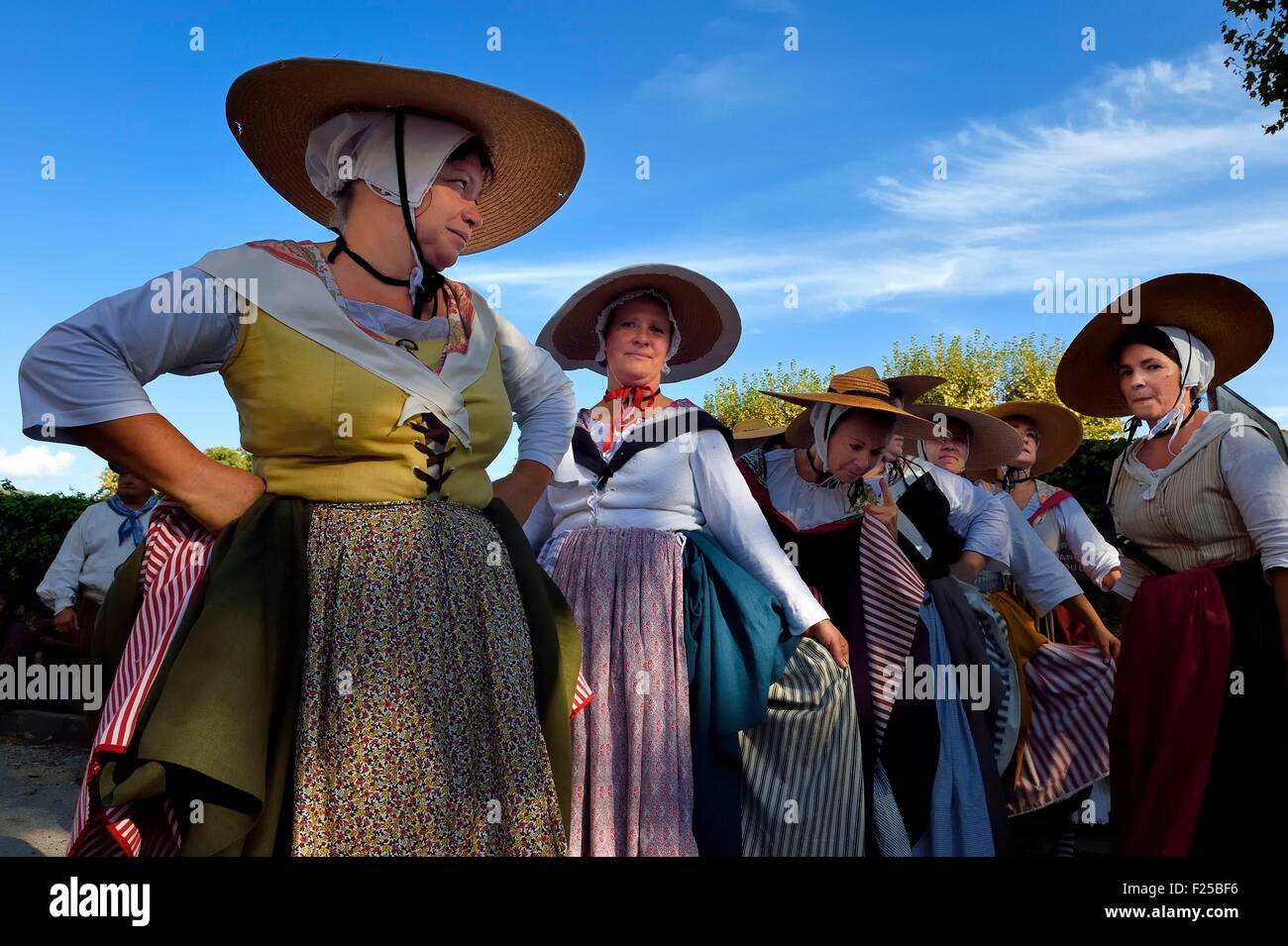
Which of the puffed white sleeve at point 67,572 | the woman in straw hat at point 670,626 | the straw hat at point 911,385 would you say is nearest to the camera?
the woman in straw hat at point 670,626

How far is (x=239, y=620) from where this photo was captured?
180 centimetres

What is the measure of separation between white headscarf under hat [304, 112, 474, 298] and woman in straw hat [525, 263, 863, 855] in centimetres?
145

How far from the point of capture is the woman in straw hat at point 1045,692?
178 inches

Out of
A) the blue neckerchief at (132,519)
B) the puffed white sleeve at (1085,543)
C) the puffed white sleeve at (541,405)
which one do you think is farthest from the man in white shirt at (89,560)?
the puffed white sleeve at (1085,543)

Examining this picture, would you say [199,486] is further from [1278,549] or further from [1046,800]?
[1046,800]

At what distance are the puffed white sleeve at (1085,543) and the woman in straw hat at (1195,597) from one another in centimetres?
230

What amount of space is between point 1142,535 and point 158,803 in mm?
→ 3486

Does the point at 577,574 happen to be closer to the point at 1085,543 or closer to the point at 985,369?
the point at 1085,543

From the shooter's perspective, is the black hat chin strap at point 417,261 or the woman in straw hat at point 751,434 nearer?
the black hat chin strap at point 417,261

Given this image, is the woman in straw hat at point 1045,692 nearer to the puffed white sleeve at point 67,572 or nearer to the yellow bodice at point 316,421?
the yellow bodice at point 316,421

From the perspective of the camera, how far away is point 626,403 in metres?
3.74

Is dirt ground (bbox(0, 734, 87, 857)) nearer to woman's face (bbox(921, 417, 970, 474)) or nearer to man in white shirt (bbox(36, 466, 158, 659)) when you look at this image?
man in white shirt (bbox(36, 466, 158, 659))

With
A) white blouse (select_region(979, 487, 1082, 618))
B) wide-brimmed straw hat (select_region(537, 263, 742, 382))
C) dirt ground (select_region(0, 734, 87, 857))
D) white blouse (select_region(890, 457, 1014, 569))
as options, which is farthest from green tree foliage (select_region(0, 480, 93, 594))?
white blouse (select_region(979, 487, 1082, 618))
